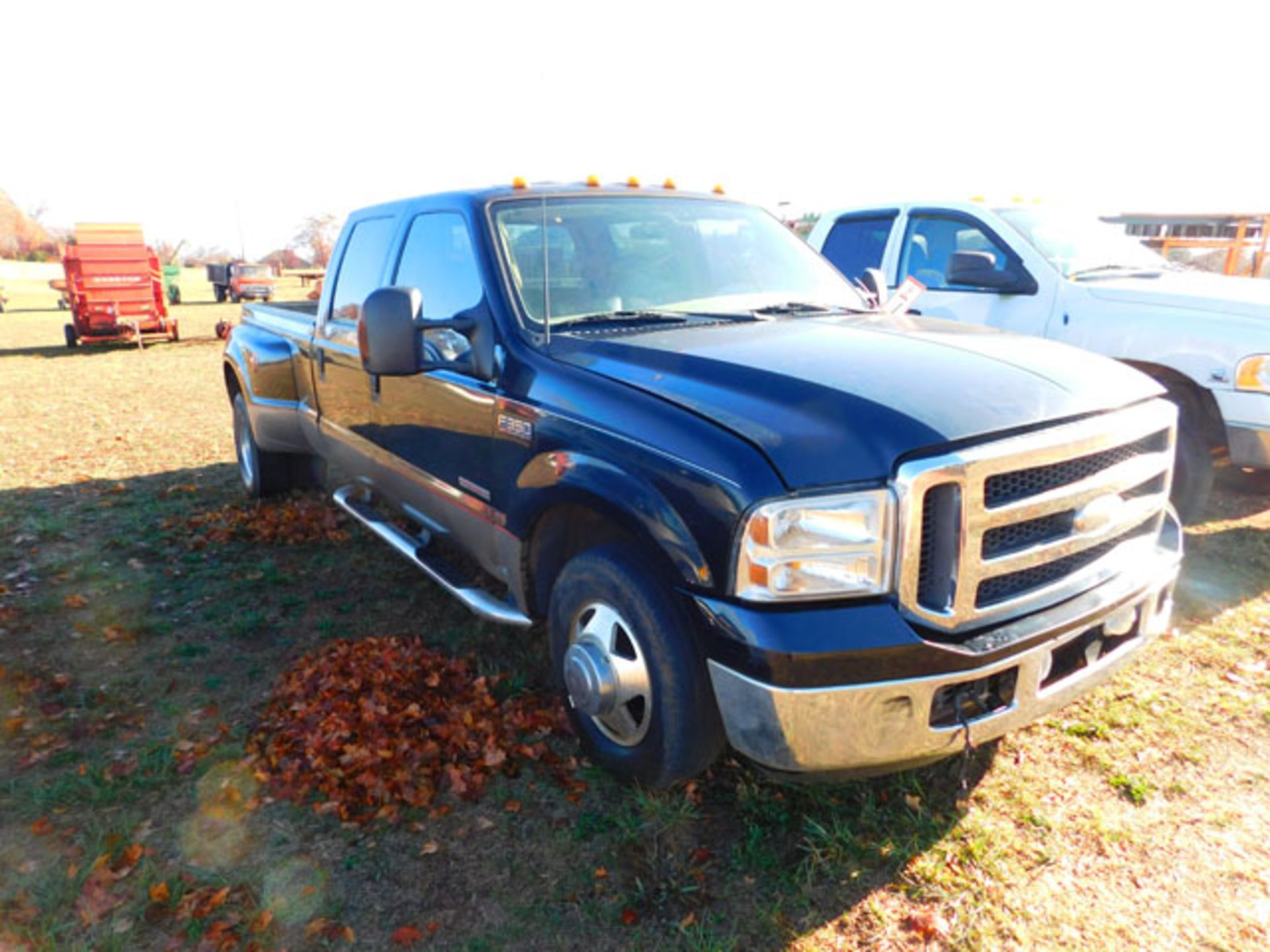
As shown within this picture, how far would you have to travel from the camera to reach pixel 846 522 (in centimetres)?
225

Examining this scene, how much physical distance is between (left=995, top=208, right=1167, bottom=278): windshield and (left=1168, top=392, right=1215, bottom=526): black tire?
1213 millimetres

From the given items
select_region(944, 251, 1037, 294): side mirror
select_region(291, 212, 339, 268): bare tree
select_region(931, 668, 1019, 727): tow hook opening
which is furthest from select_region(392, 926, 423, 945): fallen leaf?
select_region(291, 212, 339, 268): bare tree

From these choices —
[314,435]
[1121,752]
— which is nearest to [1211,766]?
[1121,752]

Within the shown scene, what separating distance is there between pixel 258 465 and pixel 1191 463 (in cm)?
603

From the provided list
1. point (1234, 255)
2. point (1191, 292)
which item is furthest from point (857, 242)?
point (1234, 255)

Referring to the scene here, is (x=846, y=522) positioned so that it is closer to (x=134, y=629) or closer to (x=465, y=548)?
(x=465, y=548)

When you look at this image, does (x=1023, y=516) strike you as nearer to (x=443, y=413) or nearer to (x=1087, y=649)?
(x=1087, y=649)

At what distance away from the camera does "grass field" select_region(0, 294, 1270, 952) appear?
2475 millimetres

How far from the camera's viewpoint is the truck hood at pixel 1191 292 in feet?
16.6

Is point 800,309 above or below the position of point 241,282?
above

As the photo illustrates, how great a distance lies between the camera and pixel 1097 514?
2.61m

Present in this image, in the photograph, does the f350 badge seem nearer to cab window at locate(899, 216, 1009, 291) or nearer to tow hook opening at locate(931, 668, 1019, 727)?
tow hook opening at locate(931, 668, 1019, 727)

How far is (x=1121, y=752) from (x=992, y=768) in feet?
1.76

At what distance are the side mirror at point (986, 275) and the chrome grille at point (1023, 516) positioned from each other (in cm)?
280
